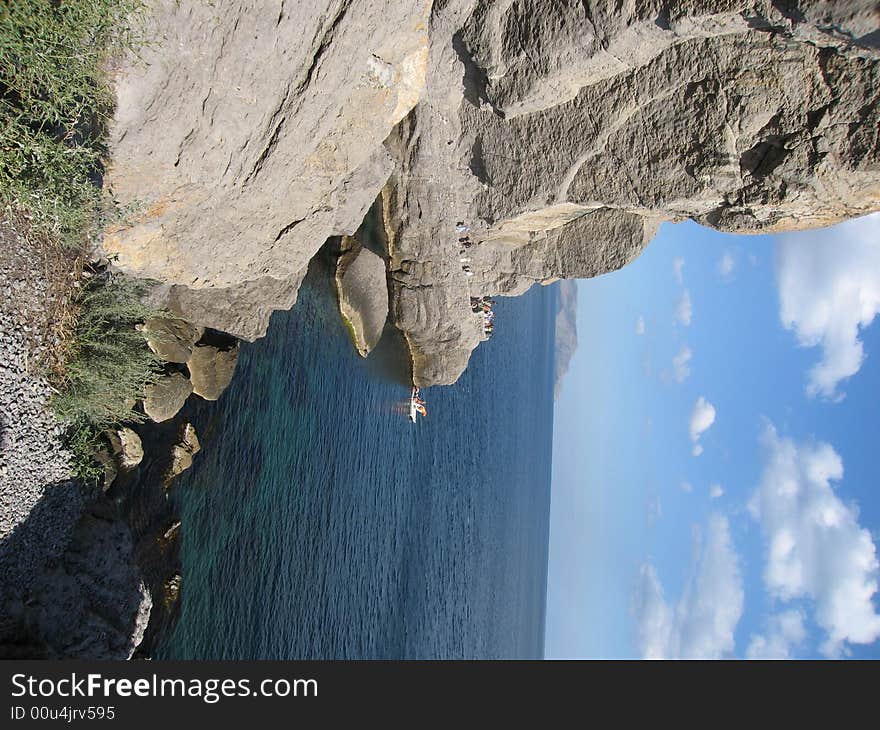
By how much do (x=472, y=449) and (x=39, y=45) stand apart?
35.8 m

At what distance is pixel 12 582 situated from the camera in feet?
24.4

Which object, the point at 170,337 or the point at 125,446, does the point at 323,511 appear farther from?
the point at 125,446

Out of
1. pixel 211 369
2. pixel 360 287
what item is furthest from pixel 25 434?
pixel 360 287

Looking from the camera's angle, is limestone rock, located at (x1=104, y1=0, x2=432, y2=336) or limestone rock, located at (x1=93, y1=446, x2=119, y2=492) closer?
limestone rock, located at (x1=104, y1=0, x2=432, y2=336)

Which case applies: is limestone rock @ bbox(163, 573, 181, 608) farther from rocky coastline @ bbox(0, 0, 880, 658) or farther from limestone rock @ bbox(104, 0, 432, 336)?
limestone rock @ bbox(104, 0, 432, 336)

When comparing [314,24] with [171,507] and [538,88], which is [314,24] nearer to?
[538,88]

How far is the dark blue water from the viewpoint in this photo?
41.4 ft

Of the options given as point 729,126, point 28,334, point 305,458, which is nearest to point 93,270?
point 28,334

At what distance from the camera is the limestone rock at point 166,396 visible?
1042cm

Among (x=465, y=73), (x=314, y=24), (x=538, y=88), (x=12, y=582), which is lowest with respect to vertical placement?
(x=12, y=582)

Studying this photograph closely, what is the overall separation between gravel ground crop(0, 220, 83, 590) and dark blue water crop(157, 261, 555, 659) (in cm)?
356

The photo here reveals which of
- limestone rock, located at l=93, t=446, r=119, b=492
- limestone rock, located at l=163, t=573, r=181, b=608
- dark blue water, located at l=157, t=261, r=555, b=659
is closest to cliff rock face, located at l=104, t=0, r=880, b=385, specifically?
limestone rock, located at l=93, t=446, r=119, b=492

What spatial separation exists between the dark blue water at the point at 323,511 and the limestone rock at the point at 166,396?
3.80 ft

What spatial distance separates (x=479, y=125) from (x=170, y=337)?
274 inches
